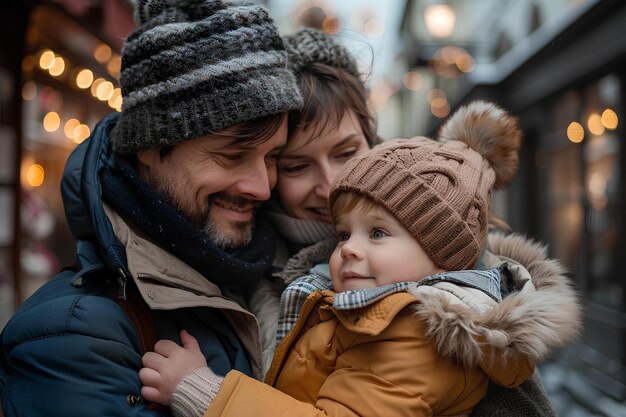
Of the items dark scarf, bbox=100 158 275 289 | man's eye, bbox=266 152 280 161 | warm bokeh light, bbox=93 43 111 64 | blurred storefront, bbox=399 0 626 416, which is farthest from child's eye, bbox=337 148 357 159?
warm bokeh light, bbox=93 43 111 64

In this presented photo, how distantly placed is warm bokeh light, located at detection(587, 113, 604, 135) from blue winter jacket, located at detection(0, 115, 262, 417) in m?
7.30

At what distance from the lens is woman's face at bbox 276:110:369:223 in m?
2.44

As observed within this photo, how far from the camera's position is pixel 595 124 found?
812cm

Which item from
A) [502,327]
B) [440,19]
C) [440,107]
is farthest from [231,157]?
[440,107]

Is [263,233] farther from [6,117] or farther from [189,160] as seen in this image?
[6,117]

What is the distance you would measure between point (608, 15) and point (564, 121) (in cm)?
260

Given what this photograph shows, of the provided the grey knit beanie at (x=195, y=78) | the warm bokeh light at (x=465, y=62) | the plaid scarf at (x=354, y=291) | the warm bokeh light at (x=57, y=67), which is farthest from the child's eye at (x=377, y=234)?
the warm bokeh light at (x=465, y=62)

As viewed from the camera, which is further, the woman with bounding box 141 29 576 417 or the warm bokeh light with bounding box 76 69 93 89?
the warm bokeh light with bounding box 76 69 93 89

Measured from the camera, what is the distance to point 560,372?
23.9ft

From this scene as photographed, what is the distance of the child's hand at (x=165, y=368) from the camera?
1.74m

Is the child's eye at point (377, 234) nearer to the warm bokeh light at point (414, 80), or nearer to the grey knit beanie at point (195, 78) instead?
the grey knit beanie at point (195, 78)

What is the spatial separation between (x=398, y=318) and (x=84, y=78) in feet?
16.6

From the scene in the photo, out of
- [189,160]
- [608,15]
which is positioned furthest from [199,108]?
[608,15]

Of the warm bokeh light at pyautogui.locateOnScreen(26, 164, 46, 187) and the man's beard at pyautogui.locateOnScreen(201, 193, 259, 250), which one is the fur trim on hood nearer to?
the man's beard at pyautogui.locateOnScreen(201, 193, 259, 250)
